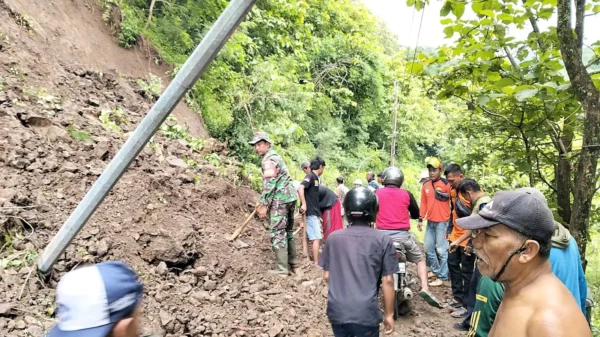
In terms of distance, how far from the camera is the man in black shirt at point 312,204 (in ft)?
20.6

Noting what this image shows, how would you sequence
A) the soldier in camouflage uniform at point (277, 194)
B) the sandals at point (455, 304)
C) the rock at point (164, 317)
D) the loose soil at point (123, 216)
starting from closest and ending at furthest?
the rock at point (164, 317), the loose soil at point (123, 216), the soldier in camouflage uniform at point (277, 194), the sandals at point (455, 304)

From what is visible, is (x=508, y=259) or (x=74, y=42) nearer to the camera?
(x=508, y=259)

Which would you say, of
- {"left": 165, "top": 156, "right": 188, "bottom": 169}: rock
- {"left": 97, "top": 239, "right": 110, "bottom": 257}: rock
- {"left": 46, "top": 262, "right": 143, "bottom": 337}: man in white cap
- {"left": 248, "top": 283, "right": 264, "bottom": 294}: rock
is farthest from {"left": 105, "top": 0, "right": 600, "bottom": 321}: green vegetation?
{"left": 97, "top": 239, "right": 110, "bottom": 257}: rock

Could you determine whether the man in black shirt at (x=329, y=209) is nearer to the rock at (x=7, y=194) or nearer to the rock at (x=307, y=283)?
the rock at (x=307, y=283)

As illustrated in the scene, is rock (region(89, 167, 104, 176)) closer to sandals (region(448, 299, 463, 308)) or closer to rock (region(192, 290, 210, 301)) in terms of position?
rock (region(192, 290, 210, 301))

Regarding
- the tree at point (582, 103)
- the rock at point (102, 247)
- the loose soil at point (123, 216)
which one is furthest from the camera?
the rock at point (102, 247)

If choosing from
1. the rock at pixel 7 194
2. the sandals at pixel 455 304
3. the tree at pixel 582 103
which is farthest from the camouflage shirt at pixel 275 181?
the tree at pixel 582 103

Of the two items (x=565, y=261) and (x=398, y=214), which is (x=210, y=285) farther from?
(x=565, y=261)

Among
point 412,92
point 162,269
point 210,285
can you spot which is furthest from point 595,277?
point 412,92

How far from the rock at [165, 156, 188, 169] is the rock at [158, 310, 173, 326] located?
3251 millimetres

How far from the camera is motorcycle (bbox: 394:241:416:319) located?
16.0 ft

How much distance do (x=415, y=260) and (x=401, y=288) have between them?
0.50 meters

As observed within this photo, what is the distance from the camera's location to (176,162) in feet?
22.4

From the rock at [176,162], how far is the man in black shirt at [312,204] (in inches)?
84.4
